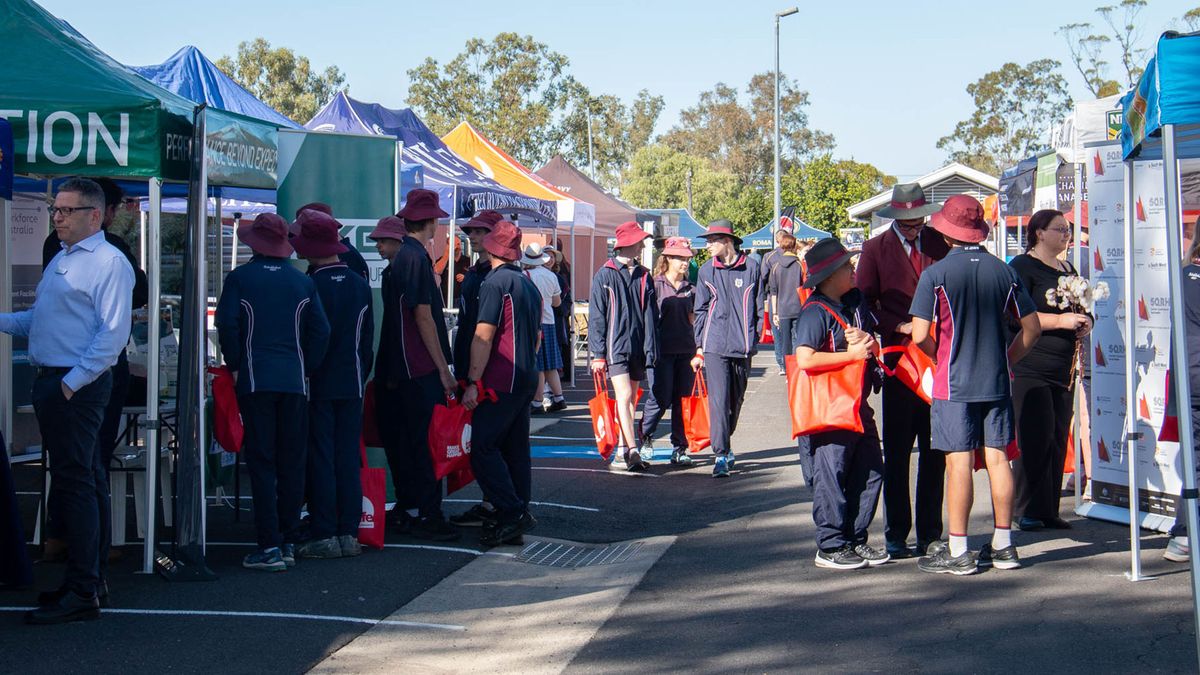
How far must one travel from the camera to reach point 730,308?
10.3 metres

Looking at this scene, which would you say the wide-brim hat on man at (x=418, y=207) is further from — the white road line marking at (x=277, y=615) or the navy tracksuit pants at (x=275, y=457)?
the white road line marking at (x=277, y=615)

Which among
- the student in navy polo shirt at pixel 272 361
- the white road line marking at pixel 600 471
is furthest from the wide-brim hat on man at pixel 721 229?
the student in navy polo shirt at pixel 272 361

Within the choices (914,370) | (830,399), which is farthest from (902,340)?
(830,399)

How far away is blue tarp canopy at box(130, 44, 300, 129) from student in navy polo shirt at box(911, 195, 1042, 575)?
8.74 metres

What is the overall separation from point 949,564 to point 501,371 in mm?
2858

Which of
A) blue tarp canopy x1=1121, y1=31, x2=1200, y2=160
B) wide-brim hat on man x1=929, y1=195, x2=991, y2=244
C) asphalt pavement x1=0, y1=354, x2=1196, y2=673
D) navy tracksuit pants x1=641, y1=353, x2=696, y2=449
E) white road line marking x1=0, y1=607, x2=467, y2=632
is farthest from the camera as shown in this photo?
navy tracksuit pants x1=641, y1=353, x2=696, y2=449

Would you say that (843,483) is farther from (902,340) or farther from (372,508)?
(372,508)

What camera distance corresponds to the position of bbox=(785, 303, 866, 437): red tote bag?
21.6 ft

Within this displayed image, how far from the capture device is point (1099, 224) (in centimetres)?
811

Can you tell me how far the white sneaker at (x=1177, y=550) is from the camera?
699cm

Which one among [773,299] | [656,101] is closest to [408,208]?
[773,299]

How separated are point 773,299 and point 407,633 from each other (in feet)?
41.9

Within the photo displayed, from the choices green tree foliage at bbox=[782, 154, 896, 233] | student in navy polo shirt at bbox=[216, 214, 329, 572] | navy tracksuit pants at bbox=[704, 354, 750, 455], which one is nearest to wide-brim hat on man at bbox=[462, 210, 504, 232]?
student in navy polo shirt at bbox=[216, 214, 329, 572]

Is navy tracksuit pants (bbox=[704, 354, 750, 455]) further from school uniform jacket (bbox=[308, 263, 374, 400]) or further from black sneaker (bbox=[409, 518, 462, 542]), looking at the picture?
school uniform jacket (bbox=[308, 263, 374, 400])
